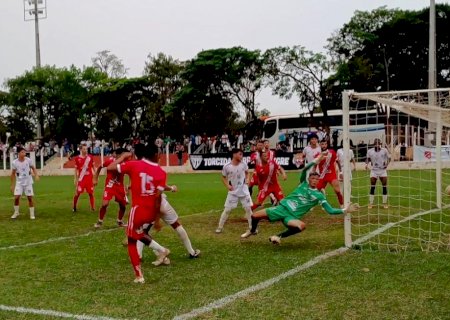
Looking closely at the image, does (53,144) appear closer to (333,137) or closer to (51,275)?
(333,137)

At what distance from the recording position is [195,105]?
46.1 metres

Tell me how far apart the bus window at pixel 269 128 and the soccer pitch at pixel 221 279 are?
3337 centimetres

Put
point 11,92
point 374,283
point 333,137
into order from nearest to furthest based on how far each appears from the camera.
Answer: point 374,283, point 333,137, point 11,92

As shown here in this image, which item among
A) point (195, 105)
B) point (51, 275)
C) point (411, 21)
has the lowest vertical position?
Answer: point (51, 275)

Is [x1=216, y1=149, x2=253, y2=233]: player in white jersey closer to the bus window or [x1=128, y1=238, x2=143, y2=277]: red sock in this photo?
[x1=128, y1=238, x2=143, y2=277]: red sock

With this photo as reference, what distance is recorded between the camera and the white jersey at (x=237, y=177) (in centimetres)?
1154

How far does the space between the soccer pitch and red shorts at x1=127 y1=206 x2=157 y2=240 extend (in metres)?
0.64

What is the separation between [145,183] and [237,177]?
4.18 meters

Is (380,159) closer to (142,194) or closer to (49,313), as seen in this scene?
(142,194)

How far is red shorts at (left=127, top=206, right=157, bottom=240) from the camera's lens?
7.56 m

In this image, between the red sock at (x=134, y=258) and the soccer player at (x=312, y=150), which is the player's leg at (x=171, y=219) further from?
the soccer player at (x=312, y=150)

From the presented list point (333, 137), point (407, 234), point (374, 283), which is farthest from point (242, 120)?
point (374, 283)

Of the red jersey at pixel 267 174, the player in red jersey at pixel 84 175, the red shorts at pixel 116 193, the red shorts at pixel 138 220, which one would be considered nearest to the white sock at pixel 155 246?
the red shorts at pixel 138 220

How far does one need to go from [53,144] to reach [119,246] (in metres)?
36.7
